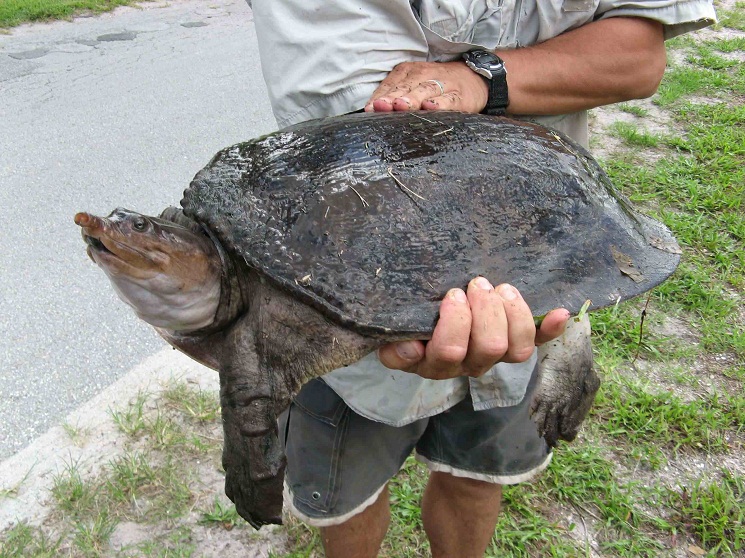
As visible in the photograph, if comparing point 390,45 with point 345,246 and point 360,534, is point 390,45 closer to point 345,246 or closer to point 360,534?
point 345,246

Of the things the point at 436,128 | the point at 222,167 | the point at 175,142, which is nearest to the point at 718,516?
the point at 436,128

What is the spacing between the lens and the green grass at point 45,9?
5.86 m

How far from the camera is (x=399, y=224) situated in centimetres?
123

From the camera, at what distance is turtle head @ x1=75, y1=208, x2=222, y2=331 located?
1211 millimetres

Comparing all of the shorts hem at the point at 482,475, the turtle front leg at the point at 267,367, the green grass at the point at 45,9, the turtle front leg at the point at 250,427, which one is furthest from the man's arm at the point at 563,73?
the green grass at the point at 45,9

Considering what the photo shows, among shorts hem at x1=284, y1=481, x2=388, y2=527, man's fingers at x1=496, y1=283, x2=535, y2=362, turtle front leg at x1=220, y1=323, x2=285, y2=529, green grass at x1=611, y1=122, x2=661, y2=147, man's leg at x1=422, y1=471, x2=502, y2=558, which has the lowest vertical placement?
green grass at x1=611, y1=122, x2=661, y2=147

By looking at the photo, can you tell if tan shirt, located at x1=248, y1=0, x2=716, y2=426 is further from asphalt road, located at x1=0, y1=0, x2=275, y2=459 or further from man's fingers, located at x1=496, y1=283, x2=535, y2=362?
asphalt road, located at x1=0, y1=0, x2=275, y2=459

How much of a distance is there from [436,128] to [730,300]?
2.55 meters

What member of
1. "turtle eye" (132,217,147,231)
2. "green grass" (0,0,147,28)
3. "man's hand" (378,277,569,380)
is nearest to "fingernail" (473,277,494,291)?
"man's hand" (378,277,569,380)

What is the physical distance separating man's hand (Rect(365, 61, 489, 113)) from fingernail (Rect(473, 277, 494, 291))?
1.49 feet

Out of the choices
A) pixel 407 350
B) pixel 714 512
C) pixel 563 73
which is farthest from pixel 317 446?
pixel 714 512

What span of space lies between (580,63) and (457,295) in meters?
0.83

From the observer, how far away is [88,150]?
4203 millimetres

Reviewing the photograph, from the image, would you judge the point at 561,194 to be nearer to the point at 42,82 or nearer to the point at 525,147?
the point at 525,147
